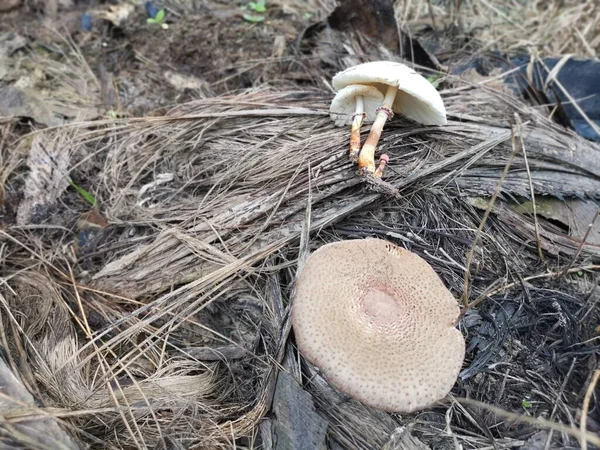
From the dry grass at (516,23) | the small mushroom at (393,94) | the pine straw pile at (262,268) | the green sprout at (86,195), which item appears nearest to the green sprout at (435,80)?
the pine straw pile at (262,268)

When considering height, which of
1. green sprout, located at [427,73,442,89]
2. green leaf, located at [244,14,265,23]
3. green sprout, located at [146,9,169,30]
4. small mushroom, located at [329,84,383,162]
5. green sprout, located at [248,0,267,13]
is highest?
green sprout, located at [146,9,169,30]

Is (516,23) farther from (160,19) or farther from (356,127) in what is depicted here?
(160,19)

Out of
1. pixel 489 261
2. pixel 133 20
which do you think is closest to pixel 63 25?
pixel 133 20

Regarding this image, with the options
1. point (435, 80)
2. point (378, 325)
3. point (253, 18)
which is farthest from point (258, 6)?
point (378, 325)

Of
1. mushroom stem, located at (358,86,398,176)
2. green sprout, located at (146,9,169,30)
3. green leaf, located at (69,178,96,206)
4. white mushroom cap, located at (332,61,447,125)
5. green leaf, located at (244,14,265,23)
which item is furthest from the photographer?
green leaf, located at (244,14,265,23)

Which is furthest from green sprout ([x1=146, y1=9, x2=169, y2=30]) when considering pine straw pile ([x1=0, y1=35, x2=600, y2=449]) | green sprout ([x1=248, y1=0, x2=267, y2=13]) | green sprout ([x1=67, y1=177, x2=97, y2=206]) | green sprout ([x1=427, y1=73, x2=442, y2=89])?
green sprout ([x1=427, y1=73, x2=442, y2=89])

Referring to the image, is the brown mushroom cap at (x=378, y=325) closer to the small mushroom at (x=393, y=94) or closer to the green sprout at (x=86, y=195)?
the small mushroom at (x=393, y=94)

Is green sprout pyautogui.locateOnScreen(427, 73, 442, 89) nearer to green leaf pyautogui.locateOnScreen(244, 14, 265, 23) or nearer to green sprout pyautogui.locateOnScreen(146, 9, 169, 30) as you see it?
green leaf pyautogui.locateOnScreen(244, 14, 265, 23)
